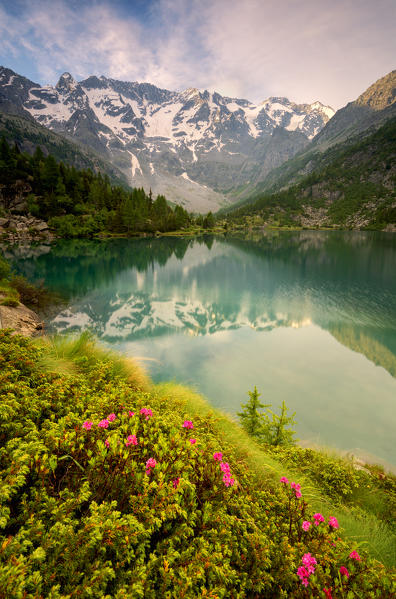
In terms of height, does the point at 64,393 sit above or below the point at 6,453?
below

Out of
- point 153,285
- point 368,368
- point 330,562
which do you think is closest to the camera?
point 330,562

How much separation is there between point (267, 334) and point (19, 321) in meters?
16.9

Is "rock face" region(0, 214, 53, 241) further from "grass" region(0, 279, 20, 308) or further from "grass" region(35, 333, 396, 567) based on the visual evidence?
"grass" region(35, 333, 396, 567)

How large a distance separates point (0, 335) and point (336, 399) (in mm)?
13549

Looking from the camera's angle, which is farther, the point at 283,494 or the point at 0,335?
the point at 0,335

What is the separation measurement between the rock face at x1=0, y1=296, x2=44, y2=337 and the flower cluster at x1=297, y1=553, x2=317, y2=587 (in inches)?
594

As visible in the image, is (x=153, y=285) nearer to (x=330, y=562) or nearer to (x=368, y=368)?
(x=368, y=368)

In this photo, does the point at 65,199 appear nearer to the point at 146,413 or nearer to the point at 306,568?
the point at 146,413

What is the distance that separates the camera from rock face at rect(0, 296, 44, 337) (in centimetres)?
1438

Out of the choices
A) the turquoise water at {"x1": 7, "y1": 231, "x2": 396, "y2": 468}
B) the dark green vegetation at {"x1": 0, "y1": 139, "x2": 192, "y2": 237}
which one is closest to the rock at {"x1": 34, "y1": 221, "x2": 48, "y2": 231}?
the dark green vegetation at {"x1": 0, "y1": 139, "x2": 192, "y2": 237}

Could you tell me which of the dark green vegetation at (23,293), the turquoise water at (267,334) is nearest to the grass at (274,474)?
the turquoise water at (267,334)

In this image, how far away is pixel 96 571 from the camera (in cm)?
212

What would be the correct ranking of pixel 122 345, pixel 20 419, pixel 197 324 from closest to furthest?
pixel 20 419 < pixel 122 345 < pixel 197 324

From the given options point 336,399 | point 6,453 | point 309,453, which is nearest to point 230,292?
point 336,399
